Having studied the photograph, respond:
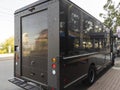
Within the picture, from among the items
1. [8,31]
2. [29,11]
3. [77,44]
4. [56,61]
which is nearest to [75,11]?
[77,44]

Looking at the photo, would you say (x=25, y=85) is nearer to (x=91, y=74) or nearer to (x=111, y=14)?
(x=91, y=74)

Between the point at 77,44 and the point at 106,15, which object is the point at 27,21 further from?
the point at 106,15

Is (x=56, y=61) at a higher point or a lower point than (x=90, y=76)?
higher

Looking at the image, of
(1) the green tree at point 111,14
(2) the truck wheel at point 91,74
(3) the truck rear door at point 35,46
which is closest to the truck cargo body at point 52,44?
(3) the truck rear door at point 35,46

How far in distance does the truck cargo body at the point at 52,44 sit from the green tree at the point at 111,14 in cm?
1762

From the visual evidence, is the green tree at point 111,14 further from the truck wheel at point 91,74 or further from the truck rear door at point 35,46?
the truck rear door at point 35,46

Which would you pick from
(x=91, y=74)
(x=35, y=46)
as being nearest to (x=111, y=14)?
(x=91, y=74)

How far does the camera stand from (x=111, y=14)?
2220 centimetres

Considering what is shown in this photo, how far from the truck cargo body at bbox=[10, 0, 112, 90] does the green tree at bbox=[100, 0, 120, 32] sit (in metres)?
17.6

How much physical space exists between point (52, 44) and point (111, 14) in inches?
811

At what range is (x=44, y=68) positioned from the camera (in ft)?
13.3

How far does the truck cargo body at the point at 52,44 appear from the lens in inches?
145

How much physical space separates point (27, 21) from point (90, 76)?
3280 millimetres

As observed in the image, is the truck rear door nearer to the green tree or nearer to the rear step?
the rear step
